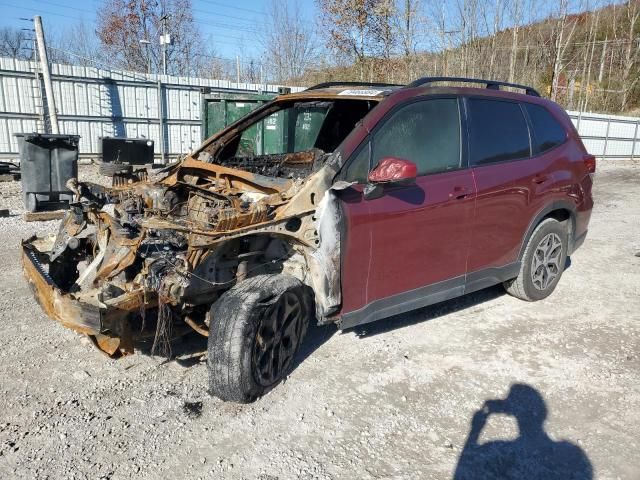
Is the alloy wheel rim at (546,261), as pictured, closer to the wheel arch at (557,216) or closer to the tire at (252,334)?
the wheel arch at (557,216)

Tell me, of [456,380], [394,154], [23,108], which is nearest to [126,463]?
[456,380]

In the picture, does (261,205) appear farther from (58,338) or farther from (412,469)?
(58,338)

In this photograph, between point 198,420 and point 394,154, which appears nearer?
point 198,420

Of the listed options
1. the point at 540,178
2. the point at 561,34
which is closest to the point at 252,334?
the point at 540,178

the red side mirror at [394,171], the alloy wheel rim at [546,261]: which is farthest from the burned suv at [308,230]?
the alloy wheel rim at [546,261]

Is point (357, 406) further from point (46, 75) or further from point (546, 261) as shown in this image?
point (46, 75)

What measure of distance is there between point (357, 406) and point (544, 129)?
3280 mm

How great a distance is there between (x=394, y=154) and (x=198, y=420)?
2185 millimetres

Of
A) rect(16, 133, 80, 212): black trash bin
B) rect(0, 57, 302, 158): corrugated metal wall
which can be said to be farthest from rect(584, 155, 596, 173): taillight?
rect(0, 57, 302, 158): corrugated metal wall

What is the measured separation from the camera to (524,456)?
2.96 m

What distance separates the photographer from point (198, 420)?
317 cm

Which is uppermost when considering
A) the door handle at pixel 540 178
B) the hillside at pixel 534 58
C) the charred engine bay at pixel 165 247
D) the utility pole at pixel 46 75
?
the hillside at pixel 534 58

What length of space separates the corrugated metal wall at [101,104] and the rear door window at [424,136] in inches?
521

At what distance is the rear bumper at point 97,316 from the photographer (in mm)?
2980
